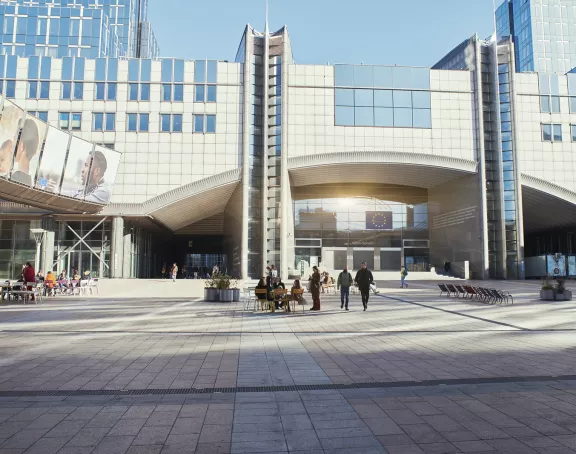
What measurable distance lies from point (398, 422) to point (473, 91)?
45.7 metres

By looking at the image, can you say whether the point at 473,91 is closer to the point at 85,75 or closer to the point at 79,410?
the point at 85,75

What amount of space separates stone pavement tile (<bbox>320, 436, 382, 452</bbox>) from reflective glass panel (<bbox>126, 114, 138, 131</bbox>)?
132 ft

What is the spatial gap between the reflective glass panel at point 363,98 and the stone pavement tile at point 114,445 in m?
42.0

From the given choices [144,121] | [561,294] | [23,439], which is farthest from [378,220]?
[23,439]

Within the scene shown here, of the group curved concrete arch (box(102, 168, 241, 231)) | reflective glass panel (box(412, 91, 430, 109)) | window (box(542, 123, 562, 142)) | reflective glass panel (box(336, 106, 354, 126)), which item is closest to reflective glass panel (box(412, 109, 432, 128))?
reflective glass panel (box(412, 91, 430, 109))

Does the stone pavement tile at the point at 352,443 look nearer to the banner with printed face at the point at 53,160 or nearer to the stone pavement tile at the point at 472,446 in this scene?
the stone pavement tile at the point at 472,446

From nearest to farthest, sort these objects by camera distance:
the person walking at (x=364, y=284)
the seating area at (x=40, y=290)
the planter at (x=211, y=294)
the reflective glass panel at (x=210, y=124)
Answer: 1. the person walking at (x=364, y=284)
2. the seating area at (x=40, y=290)
3. the planter at (x=211, y=294)
4. the reflective glass panel at (x=210, y=124)

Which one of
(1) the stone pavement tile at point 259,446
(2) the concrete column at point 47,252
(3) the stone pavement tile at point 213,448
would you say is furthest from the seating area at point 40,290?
(1) the stone pavement tile at point 259,446

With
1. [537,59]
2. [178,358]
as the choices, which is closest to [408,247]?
[178,358]

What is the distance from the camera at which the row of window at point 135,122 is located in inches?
1569

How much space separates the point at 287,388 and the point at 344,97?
40100 mm

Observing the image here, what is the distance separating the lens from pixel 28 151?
80.5 feet

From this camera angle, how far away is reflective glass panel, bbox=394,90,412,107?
43500mm

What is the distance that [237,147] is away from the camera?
4097cm
